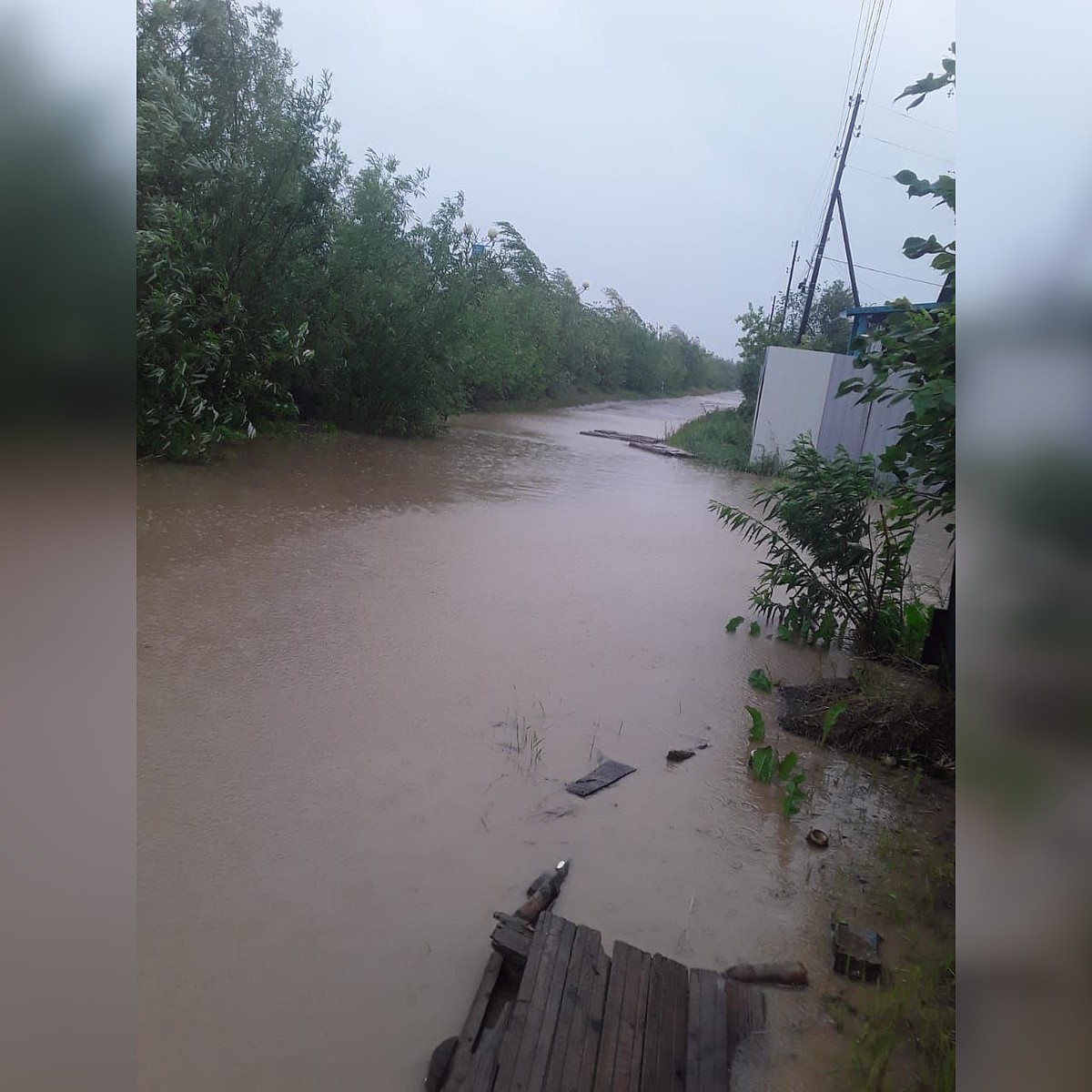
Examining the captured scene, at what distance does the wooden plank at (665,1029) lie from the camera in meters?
2.19

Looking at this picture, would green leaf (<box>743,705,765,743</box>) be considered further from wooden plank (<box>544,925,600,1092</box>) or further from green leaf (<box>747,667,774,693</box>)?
wooden plank (<box>544,925,600,1092</box>)

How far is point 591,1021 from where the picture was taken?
2322 millimetres

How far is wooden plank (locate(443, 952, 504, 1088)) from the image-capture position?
7.21 ft

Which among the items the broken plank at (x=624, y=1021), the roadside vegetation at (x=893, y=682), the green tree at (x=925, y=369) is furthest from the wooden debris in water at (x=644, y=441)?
the broken plank at (x=624, y=1021)

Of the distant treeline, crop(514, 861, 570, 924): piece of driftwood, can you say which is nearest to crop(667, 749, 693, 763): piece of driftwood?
crop(514, 861, 570, 924): piece of driftwood

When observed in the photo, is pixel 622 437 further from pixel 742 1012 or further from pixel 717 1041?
pixel 717 1041

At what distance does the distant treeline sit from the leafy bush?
4.01m

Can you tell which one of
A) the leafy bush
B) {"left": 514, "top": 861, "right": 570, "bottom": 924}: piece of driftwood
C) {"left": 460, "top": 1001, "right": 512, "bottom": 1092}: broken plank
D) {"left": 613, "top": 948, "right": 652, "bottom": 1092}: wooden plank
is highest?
the leafy bush

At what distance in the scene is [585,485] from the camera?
1209 centimetres

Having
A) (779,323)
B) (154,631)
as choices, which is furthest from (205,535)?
(779,323)

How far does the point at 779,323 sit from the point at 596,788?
22.8 meters
